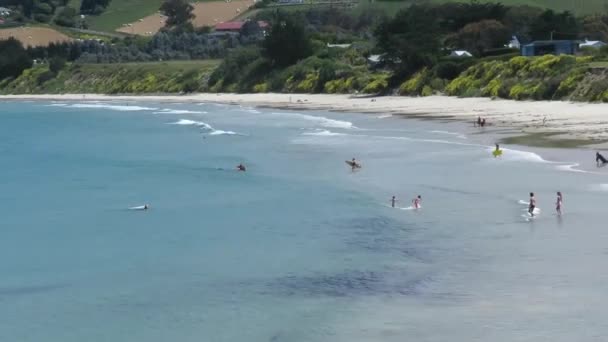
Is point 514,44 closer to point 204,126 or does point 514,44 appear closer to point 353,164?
point 204,126

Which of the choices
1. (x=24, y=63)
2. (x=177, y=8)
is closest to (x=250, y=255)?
(x=24, y=63)

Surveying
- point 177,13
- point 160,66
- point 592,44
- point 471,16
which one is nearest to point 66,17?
point 177,13

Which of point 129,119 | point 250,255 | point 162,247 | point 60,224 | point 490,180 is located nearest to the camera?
point 250,255

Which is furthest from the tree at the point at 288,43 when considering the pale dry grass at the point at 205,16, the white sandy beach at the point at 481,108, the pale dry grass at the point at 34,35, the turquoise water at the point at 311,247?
the pale dry grass at the point at 205,16

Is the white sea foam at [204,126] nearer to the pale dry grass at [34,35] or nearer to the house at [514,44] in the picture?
the house at [514,44]

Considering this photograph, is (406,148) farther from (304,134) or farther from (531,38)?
(531,38)

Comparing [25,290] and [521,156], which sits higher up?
[521,156]
